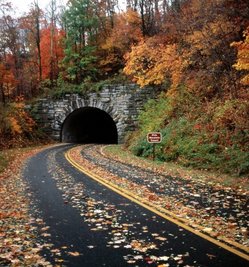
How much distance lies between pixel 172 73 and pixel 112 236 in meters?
16.6

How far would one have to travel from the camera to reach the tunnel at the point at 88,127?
113 feet

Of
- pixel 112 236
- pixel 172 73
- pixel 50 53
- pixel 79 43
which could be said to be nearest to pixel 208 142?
pixel 172 73

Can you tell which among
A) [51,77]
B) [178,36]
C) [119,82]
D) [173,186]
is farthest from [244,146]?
[51,77]

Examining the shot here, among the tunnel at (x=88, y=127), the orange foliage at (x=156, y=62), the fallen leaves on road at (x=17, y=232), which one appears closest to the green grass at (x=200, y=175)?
the fallen leaves on road at (x=17, y=232)

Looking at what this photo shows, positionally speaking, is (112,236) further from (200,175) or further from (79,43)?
(79,43)

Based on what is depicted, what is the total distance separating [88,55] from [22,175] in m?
25.2

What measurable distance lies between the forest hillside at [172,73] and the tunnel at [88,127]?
322cm

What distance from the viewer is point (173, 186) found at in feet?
33.9

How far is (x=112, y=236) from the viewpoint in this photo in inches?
229

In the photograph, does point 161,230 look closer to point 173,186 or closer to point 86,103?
point 173,186

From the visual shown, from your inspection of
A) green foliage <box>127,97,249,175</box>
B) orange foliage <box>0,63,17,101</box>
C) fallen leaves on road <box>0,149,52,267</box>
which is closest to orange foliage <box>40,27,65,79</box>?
orange foliage <box>0,63,17,101</box>

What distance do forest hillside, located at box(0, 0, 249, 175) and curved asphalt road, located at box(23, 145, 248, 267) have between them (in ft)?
20.1

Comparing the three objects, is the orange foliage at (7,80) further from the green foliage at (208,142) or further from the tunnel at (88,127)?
the green foliage at (208,142)

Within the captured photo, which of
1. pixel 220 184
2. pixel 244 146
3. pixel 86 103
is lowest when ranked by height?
pixel 220 184
